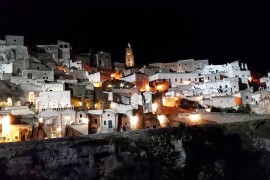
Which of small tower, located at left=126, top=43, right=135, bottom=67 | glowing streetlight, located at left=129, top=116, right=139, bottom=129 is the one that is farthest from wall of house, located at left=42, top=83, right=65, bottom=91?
small tower, located at left=126, top=43, right=135, bottom=67

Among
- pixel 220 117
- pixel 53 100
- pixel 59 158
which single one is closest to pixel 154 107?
pixel 220 117

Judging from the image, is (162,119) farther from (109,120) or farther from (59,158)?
(59,158)

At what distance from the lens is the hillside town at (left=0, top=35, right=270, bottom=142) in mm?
48594

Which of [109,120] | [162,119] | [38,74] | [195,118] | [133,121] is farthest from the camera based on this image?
[38,74]

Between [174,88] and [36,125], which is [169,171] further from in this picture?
[174,88]

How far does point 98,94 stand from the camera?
58562 mm

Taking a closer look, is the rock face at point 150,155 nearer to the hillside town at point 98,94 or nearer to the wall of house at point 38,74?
the hillside town at point 98,94

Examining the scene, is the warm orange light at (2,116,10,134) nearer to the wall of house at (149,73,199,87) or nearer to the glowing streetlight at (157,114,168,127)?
the glowing streetlight at (157,114,168,127)

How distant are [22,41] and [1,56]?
502cm

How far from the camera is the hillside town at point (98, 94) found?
4859cm

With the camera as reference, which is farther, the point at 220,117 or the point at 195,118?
the point at 195,118

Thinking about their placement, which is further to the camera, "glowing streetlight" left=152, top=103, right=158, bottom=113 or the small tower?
the small tower

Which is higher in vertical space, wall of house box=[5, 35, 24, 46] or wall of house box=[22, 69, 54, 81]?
wall of house box=[5, 35, 24, 46]

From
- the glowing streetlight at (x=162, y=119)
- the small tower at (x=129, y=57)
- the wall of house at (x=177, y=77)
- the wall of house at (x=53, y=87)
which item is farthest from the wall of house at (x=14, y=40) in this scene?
the glowing streetlight at (x=162, y=119)
